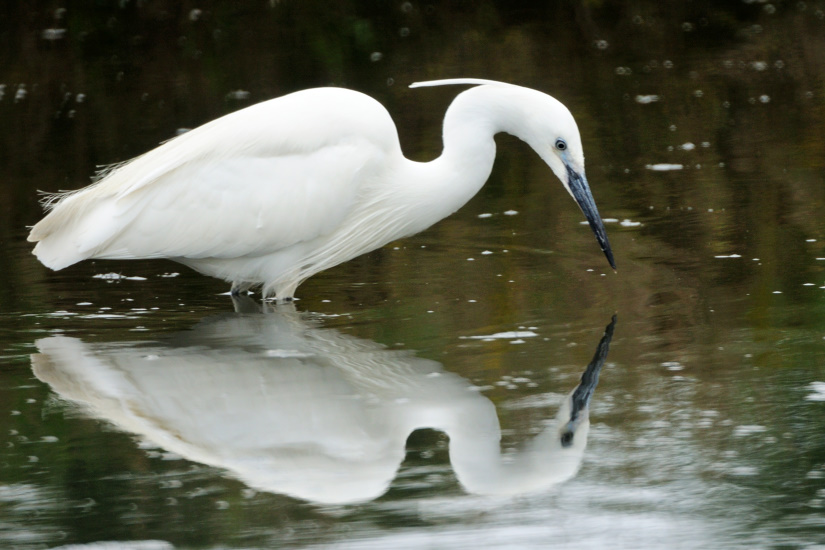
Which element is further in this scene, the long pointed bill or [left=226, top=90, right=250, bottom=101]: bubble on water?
[left=226, top=90, right=250, bottom=101]: bubble on water

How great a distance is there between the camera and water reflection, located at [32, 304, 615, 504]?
355 centimetres

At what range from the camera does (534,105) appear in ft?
16.9

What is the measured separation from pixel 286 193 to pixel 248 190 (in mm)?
190

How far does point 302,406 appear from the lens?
4.13 meters

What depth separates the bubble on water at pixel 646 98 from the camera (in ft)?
33.2

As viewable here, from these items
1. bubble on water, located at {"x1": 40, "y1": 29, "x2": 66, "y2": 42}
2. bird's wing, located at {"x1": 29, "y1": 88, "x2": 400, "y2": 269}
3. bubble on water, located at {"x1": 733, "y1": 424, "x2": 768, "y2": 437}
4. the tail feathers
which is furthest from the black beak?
bubble on water, located at {"x1": 40, "y1": 29, "x2": 66, "y2": 42}

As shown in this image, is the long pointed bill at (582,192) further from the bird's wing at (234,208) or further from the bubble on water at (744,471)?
the bubble on water at (744,471)

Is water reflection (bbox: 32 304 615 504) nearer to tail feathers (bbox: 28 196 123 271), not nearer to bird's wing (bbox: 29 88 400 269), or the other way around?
bird's wing (bbox: 29 88 400 269)

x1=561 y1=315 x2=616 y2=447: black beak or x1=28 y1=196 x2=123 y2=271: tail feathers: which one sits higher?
x1=28 y1=196 x2=123 y2=271: tail feathers

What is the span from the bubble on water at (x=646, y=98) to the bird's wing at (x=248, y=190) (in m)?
5.07

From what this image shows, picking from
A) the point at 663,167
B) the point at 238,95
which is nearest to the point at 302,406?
the point at 663,167

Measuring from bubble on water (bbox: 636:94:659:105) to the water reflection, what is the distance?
5.63 m

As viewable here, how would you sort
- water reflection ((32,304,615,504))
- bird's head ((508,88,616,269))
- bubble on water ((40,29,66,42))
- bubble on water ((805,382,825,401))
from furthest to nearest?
bubble on water ((40,29,66,42)), bird's head ((508,88,616,269)), bubble on water ((805,382,825,401)), water reflection ((32,304,615,504))

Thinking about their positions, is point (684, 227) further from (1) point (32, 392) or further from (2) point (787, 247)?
(1) point (32, 392)
